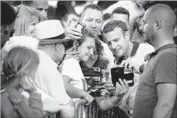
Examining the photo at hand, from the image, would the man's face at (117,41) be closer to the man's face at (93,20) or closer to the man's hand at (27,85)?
the man's face at (93,20)

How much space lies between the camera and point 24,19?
416 centimetres

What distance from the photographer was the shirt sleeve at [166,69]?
317cm

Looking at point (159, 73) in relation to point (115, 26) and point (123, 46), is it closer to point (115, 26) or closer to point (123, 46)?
point (123, 46)

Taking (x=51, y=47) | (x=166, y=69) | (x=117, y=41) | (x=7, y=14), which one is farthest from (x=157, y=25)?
(x=117, y=41)

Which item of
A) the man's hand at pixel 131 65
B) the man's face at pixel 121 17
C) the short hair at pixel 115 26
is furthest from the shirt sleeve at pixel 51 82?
the man's face at pixel 121 17

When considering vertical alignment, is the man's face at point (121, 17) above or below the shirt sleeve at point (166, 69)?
above

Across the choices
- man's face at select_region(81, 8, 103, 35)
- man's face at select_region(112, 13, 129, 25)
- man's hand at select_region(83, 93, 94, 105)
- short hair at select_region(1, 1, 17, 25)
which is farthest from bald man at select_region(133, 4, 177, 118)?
man's face at select_region(112, 13, 129, 25)

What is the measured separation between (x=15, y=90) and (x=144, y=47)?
2183 millimetres

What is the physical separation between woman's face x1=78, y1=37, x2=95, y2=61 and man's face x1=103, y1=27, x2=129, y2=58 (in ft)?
1.24

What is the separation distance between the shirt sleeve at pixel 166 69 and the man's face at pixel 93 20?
2015 mm

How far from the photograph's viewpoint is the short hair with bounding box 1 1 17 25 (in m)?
3.93

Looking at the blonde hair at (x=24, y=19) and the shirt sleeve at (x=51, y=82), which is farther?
the blonde hair at (x=24, y=19)

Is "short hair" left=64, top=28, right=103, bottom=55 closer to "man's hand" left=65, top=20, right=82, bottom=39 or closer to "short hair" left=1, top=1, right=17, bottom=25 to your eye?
"man's hand" left=65, top=20, right=82, bottom=39

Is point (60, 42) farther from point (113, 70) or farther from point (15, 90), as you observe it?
point (15, 90)
